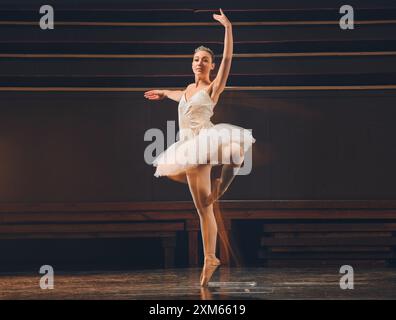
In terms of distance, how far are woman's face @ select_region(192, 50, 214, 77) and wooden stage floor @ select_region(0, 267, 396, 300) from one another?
1695 mm

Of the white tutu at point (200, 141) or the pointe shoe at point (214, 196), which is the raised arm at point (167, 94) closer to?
the white tutu at point (200, 141)

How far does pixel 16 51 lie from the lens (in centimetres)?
948

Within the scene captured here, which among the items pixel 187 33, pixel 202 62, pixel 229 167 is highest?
pixel 187 33

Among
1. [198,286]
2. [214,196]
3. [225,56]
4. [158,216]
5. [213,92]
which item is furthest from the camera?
[158,216]

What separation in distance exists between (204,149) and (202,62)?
70 cm

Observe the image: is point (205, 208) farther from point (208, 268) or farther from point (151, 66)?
point (151, 66)

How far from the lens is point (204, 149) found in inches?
248

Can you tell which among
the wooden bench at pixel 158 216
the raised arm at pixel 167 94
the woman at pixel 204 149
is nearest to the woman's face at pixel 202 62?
the woman at pixel 204 149

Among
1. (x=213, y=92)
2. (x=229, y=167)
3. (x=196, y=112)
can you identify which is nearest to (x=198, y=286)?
(x=229, y=167)

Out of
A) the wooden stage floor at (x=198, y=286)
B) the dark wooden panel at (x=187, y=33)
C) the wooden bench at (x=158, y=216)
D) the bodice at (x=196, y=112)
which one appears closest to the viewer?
the wooden stage floor at (x=198, y=286)

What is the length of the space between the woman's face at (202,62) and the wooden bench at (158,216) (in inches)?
111

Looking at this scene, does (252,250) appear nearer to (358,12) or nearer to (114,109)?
(114,109)

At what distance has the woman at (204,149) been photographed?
6.28m

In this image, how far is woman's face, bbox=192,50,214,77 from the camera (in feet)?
21.2
